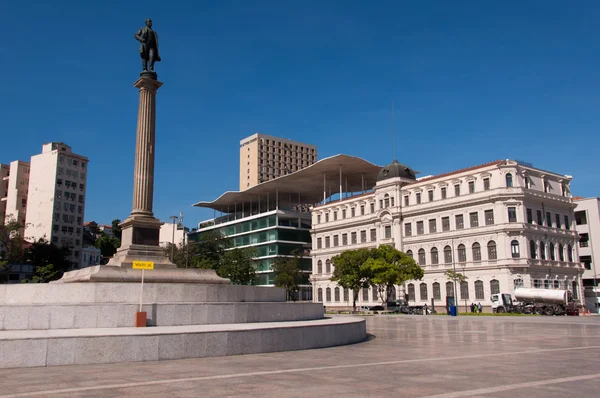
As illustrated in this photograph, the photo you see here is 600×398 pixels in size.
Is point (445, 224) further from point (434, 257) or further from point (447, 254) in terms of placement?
point (434, 257)

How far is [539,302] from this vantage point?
56781 mm

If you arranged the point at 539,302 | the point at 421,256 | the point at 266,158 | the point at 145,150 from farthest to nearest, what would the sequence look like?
1. the point at 266,158
2. the point at 421,256
3. the point at 539,302
4. the point at 145,150

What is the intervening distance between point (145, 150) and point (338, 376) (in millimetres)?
16532

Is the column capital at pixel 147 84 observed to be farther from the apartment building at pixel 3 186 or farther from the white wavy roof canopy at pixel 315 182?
the apartment building at pixel 3 186

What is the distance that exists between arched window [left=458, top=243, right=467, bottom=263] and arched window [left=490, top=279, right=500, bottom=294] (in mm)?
4854

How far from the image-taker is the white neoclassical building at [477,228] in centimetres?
6400

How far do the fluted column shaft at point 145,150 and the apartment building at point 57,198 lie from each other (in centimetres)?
8498

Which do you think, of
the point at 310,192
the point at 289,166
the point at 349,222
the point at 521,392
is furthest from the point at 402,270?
the point at 289,166

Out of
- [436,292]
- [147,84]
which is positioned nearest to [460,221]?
[436,292]

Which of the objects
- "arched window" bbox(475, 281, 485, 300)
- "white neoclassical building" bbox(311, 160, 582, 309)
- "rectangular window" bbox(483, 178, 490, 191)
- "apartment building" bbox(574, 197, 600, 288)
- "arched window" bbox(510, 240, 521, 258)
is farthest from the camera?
"apartment building" bbox(574, 197, 600, 288)

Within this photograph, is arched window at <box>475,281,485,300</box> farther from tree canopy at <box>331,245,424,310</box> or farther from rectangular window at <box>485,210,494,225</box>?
rectangular window at <box>485,210,494,225</box>

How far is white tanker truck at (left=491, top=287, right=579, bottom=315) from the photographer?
55.0 m

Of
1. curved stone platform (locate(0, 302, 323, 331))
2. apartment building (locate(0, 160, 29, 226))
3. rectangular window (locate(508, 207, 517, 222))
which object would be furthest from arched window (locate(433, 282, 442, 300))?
apartment building (locate(0, 160, 29, 226))

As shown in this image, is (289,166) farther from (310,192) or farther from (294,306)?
(294,306)
